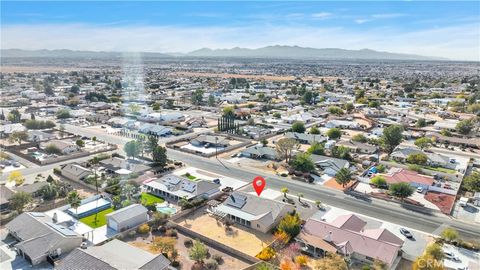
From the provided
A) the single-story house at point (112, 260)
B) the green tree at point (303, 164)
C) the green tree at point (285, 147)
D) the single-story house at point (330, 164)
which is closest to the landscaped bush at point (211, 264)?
the single-story house at point (112, 260)

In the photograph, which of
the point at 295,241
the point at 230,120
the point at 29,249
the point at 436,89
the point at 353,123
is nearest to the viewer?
the point at 29,249

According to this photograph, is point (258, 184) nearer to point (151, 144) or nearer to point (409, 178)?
point (151, 144)

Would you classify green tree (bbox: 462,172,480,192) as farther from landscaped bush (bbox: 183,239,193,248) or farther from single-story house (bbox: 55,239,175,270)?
single-story house (bbox: 55,239,175,270)

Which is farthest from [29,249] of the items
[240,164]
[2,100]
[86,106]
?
[2,100]

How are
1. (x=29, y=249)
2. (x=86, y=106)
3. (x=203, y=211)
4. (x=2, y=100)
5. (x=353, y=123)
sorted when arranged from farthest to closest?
1. (x=2, y=100)
2. (x=86, y=106)
3. (x=353, y=123)
4. (x=203, y=211)
5. (x=29, y=249)

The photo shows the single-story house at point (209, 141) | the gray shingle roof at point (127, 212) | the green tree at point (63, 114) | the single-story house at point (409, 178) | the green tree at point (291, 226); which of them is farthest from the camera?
the green tree at point (63, 114)

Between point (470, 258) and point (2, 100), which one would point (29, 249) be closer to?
point (470, 258)

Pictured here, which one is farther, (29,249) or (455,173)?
(455,173)

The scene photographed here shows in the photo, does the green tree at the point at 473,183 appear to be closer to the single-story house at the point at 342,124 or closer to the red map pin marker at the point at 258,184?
the red map pin marker at the point at 258,184
